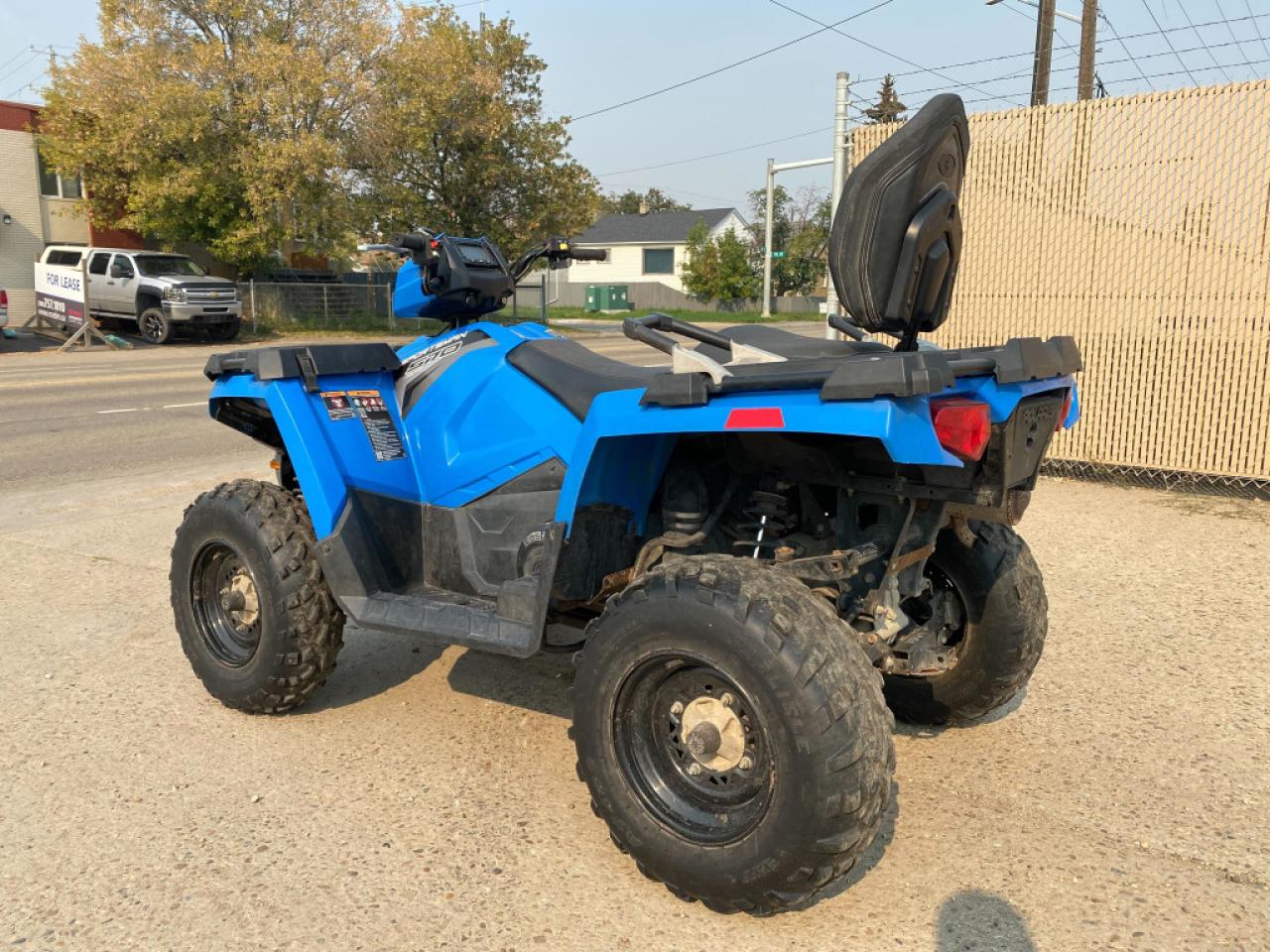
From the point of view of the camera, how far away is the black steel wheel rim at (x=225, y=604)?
3994 millimetres

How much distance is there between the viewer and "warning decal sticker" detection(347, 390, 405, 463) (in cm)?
394

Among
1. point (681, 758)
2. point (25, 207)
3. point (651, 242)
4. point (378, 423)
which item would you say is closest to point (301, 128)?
point (25, 207)

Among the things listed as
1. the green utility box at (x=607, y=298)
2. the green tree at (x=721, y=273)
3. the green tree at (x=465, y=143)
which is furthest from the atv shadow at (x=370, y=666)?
the green tree at (x=721, y=273)

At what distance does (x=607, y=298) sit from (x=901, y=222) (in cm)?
5577

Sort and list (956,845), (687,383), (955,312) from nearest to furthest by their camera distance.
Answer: (687,383)
(956,845)
(955,312)

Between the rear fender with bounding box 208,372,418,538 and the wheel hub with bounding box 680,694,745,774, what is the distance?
1.64 m

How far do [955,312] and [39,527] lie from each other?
285 inches

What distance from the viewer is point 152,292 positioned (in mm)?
24750

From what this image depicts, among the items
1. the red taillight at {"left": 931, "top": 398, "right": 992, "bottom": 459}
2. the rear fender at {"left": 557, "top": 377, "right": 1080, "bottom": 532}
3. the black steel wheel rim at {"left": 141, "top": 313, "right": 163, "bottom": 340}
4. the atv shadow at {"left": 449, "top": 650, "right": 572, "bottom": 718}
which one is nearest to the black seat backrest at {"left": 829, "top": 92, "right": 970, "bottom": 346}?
the rear fender at {"left": 557, "top": 377, "right": 1080, "bottom": 532}

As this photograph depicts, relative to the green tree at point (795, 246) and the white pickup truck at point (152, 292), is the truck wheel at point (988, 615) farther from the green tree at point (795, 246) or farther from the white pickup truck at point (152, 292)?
the green tree at point (795, 246)

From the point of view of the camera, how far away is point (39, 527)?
7.00 m

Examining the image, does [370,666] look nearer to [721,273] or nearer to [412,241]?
[412,241]

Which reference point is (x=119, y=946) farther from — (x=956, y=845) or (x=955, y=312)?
(x=955, y=312)

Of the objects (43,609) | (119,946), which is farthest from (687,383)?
(43,609)
